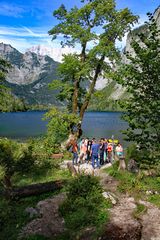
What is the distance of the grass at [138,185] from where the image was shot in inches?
706

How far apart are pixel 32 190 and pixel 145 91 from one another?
830cm

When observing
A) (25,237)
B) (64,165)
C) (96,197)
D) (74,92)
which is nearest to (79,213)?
(96,197)

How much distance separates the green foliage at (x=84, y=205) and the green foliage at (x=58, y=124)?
39.9 feet

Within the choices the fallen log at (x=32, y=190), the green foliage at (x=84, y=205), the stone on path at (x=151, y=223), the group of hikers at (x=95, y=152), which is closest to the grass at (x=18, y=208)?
the fallen log at (x=32, y=190)

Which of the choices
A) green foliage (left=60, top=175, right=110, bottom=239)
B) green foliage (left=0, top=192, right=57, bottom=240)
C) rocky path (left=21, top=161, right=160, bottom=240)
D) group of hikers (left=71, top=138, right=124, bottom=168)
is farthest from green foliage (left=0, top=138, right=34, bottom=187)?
green foliage (left=60, top=175, right=110, bottom=239)

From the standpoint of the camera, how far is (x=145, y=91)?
16609 mm

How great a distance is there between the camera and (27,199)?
18.5 metres

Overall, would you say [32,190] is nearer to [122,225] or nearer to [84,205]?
[84,205]

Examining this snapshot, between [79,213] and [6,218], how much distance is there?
340 centimetres

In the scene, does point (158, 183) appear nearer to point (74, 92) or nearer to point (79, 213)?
point (79, 213)

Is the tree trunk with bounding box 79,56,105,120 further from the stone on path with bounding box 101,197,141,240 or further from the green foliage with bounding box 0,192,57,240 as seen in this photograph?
the stone on path with bounding box 101,197,141,240

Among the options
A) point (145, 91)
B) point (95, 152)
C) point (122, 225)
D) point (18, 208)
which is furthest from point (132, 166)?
point (122, 225)

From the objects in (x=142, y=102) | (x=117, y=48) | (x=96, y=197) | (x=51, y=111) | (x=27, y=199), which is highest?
(x=117, y=48)

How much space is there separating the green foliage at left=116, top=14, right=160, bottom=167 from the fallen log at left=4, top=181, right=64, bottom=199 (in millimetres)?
5548
